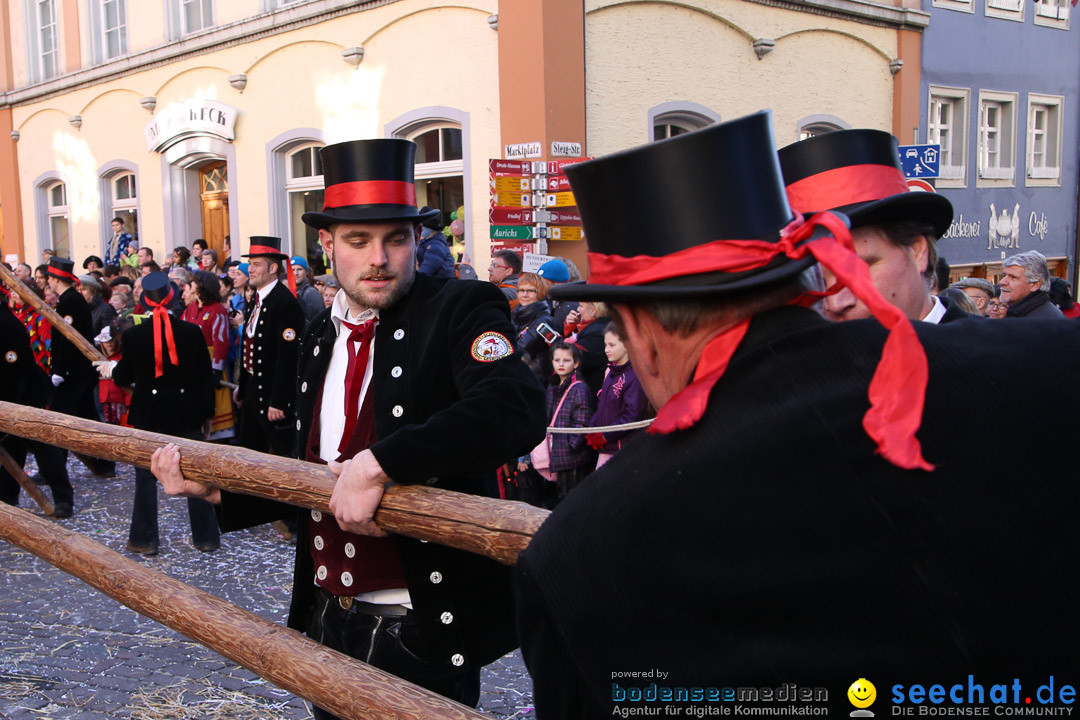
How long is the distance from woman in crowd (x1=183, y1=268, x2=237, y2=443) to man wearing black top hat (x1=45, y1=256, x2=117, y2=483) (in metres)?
1.05

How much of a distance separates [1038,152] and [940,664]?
20154 mm

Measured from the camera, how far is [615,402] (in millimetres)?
5840

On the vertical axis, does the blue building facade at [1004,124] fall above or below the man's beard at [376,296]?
above

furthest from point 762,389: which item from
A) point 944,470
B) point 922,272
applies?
point 922,272

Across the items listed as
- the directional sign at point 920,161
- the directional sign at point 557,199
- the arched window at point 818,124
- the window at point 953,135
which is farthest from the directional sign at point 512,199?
the window at point 953,135

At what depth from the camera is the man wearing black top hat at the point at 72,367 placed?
28.6 feet

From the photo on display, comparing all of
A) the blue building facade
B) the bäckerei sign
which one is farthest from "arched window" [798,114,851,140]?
the bäckerei sign

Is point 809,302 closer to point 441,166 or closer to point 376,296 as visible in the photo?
point 376,296

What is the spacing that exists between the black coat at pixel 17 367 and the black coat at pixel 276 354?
1884mm

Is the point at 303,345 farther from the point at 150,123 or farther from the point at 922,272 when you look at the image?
the point at 150,123

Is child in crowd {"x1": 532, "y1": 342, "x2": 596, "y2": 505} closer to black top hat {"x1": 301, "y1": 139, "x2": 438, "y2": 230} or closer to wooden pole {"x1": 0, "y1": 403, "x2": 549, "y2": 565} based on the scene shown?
wooden pole {"x1": 0, "y1": 403, "x2": 549, "y2": 565}

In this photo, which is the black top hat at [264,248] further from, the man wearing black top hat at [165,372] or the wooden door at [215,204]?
Answer: the wooden door at [215,204]

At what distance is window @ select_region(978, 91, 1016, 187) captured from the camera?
17.4 m

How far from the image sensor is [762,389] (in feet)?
4.12
